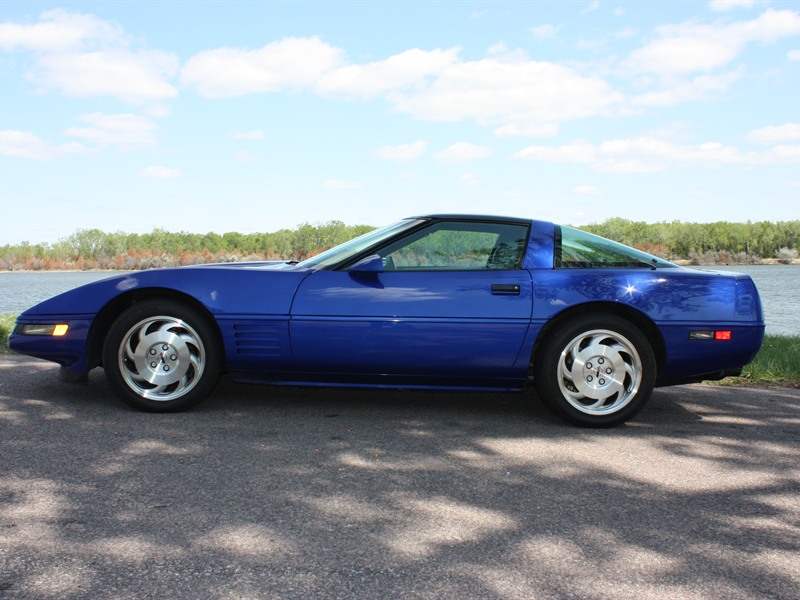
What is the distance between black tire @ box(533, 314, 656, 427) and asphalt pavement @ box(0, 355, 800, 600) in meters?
0.14

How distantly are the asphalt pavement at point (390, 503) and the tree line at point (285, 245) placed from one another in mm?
38285

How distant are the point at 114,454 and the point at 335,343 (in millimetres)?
1419

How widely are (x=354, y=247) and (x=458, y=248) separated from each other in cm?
68

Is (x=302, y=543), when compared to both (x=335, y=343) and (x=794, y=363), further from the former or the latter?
(x=794, y=363)

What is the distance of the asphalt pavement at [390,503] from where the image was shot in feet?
7.59

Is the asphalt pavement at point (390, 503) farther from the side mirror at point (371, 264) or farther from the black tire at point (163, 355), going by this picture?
the side mirror at point (371, 264)

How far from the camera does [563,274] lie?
4574mm

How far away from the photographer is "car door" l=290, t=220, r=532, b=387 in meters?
4.48

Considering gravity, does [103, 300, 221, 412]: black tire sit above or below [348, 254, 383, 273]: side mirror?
below

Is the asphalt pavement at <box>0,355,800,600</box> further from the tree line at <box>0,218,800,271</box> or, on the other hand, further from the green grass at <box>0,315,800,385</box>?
the tree line at <box>0,218,800,271</box>

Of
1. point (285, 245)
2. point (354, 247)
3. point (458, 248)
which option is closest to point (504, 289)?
point (458, 248)

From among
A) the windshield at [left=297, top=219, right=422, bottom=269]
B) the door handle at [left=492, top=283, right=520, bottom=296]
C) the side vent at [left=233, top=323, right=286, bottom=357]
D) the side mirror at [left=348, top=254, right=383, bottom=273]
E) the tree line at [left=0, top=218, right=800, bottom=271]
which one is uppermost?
the tree line at [left=0, top=218, right=800, bottom=271]

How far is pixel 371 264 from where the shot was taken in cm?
446

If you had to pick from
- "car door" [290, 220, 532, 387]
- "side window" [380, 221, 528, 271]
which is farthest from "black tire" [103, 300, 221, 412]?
"side window" [380, 221, 528, 271]
